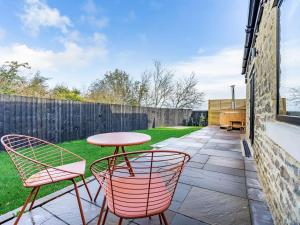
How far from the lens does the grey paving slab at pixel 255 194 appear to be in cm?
201

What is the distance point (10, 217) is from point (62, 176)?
26.4 inches

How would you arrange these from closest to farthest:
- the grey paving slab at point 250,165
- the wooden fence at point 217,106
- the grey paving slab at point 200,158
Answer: the grey paving slab at point 250,165, the grey paving slab at point 200,158, the wooden fence at point 217,106

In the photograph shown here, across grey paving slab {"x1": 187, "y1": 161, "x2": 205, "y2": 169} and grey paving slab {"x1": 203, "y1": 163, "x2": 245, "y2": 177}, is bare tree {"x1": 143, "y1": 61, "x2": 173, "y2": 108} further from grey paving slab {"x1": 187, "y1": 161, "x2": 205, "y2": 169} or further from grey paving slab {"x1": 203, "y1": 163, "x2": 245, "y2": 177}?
grey paving slab {"x1": 203, "y1": 163, "x2": 245, "y2": 177}

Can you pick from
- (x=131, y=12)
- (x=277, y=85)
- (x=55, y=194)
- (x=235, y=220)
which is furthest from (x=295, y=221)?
(x=131, y=12)

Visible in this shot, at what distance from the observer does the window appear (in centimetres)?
117

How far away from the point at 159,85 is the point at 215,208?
15.1 metres

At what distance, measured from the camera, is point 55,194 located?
2045mm

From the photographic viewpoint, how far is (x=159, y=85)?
1650cm

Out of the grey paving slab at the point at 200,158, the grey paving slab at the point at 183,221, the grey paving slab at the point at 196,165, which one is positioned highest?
the grey paving slab at the point at 200,158

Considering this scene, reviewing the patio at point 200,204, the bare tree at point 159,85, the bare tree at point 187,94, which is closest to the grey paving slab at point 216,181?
the patio at point 200,204

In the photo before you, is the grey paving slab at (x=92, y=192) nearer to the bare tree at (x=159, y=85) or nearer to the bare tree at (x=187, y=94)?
the bare tree at (x=159, y=85)

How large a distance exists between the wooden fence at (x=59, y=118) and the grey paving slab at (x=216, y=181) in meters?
4.50

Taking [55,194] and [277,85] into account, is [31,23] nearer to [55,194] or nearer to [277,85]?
[55,194]

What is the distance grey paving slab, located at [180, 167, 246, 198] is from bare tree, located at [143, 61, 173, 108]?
1308cm
